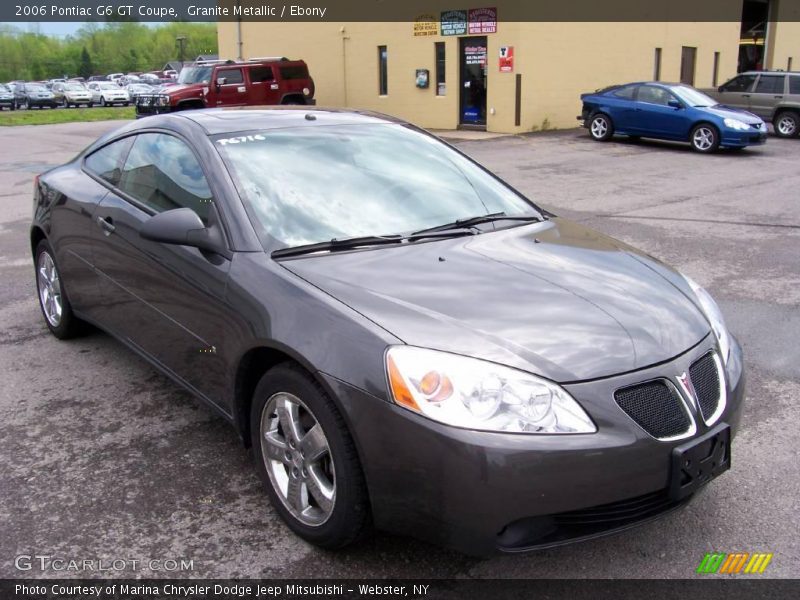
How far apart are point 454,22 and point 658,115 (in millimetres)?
7423

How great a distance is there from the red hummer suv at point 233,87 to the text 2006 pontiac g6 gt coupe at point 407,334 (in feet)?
65.2

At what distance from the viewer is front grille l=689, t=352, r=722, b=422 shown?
276cm

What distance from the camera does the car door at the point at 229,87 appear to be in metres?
23.7

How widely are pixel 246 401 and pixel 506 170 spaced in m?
12.3

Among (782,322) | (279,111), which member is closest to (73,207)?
(279,111)

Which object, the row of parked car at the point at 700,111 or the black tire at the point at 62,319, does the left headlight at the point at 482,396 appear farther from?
the row of parked car at the point at 700,111

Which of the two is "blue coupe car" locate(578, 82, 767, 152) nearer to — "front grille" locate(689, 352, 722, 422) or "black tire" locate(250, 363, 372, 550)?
"front grille" locate(689, 352, 722, 422)

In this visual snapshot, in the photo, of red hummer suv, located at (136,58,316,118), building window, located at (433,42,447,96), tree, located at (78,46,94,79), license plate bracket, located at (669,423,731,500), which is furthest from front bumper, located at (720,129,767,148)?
tree, located at (78,46,94,79)

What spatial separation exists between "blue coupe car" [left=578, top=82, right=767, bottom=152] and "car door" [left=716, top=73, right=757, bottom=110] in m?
3.16

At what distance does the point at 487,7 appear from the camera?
21.7 metres

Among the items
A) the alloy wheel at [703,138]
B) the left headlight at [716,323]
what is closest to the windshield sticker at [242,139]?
the left headlight at [716,323]

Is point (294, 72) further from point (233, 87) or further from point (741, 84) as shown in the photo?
point (741, 84)

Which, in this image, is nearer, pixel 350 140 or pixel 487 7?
pixel 350 140

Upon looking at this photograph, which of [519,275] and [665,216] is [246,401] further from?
[665,216]
